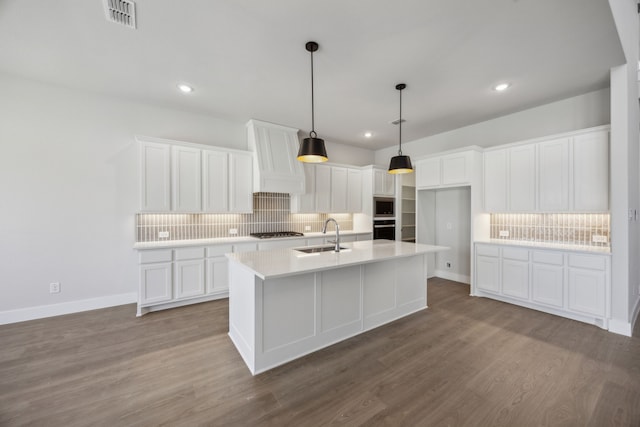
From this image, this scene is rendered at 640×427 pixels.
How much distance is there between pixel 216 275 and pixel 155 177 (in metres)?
1.64

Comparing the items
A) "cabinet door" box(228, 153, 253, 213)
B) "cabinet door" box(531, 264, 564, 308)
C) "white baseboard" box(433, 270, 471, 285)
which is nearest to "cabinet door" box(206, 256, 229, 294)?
"cabinet door" box(228, 153, 253, 213)

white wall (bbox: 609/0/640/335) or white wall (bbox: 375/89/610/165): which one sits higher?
white wall (bbox: 375/89/610/165)

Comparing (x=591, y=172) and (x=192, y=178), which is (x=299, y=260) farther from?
(x=591, y=172)

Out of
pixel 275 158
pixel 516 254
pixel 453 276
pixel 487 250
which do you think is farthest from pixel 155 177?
pixel 453 276

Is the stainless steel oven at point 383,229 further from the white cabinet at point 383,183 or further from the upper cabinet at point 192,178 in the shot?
the upper cabinet at point 192,178

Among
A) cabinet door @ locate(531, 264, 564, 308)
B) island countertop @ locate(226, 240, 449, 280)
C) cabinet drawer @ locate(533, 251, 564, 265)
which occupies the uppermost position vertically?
island countertop @ locate(226, 240, 449, 280)

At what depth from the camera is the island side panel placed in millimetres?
2166

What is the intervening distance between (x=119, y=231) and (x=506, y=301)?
227 inches

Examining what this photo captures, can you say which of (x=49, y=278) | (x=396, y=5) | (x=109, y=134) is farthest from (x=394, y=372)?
(x=109, y=134)

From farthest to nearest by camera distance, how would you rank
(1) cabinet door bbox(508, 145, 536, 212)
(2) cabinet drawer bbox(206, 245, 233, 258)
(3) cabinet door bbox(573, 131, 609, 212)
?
(2) cabinet drawer bbox(206, 245, 233, 258) < (1) cabinet door bbox(508, 145, 536, 212) < (3) cabinet door bbox(573, 131, 609, 212)

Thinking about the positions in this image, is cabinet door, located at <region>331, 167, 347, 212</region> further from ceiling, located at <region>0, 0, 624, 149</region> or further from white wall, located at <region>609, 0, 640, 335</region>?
white wall, located at <region>609, 0, 640, 335</region>

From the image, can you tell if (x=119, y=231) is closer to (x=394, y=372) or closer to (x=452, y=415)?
(x=394, y=372)

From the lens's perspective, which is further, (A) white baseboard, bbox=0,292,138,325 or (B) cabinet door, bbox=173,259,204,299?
(B) cabinet door, bbox=173,259,204,299

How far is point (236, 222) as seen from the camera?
4.54m
